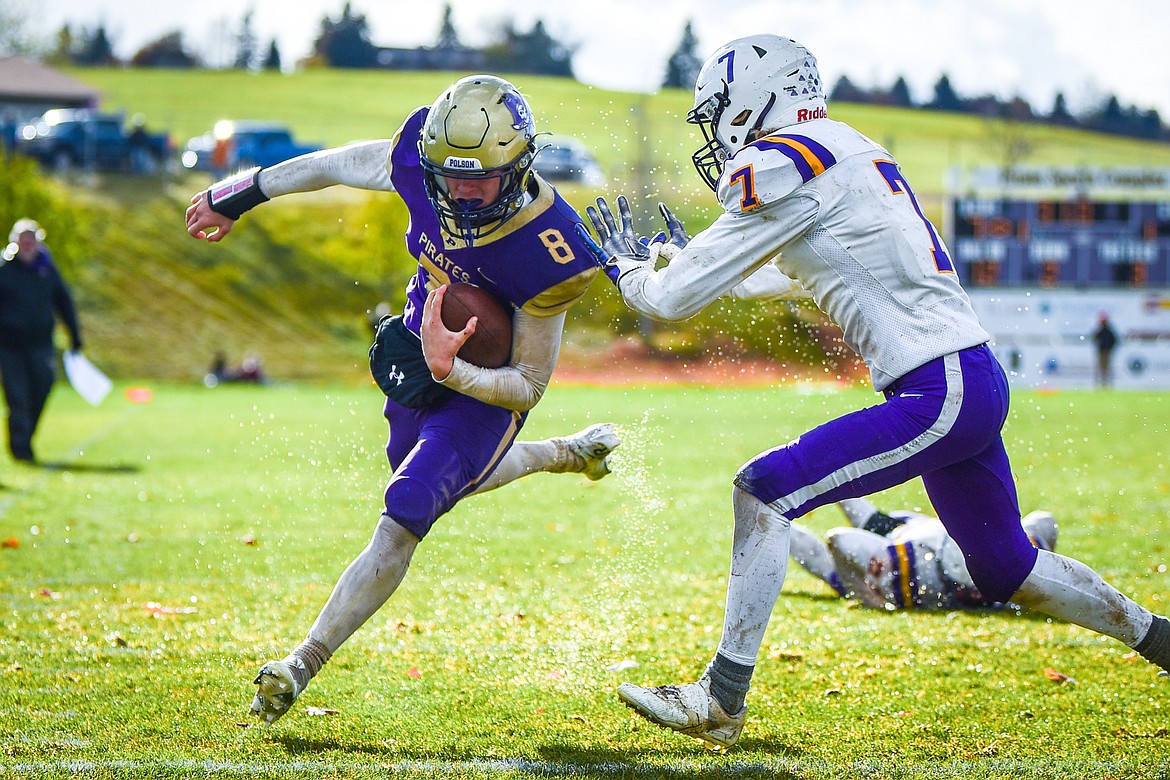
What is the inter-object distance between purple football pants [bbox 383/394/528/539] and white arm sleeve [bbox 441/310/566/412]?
4.5 inches

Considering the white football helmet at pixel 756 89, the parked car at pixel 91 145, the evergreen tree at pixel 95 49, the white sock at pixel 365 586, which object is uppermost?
the white football helmet at pixel 756 89

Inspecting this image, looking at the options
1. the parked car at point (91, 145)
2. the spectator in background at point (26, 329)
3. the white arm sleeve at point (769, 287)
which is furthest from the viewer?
the parked car at point (91, 145)

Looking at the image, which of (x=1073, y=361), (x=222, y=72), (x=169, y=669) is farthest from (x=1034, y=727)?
(x=222, y=72)

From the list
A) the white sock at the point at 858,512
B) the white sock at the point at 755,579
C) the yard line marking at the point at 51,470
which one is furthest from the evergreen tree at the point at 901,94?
the white sock at the point at 755,579

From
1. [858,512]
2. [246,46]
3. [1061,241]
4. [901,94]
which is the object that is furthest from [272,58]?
[858,512]

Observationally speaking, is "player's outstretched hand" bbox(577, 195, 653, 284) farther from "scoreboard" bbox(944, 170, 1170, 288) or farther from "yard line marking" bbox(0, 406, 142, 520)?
"scoreboard" bbox(944, 170, 1170, 288)

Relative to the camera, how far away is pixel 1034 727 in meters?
3.47

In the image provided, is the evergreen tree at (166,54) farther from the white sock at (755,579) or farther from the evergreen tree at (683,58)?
the white sock at (755,579)

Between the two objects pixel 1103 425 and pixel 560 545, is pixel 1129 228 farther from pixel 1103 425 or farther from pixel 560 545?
pixel 560 545

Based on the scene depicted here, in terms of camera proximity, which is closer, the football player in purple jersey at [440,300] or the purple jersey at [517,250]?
the football player in purple jersey at [440,300]

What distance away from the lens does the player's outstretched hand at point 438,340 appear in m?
3.41

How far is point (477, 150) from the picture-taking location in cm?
339

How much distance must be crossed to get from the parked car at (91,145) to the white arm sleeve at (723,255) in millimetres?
37685

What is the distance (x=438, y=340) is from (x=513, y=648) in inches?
54.7
